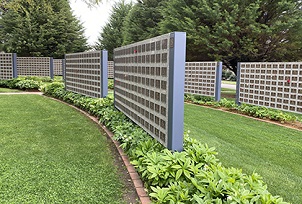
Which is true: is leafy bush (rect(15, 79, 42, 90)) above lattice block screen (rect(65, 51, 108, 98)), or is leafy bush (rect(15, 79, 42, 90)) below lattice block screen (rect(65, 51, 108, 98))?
A: below

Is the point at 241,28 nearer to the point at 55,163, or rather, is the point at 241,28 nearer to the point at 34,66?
the point at 55,163

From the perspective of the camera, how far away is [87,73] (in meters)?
8.07

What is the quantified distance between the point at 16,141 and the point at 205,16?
10.7m

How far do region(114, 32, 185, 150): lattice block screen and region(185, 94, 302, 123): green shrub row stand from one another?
4277 millimetres

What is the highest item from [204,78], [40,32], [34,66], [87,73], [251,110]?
[40,32]

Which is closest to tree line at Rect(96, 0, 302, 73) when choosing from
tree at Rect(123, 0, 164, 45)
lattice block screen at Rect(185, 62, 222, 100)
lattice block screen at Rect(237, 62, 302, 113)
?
lattice block screen at Rect(185, 62, 222, 100)

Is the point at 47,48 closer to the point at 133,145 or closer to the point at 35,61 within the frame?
the point at 35,61

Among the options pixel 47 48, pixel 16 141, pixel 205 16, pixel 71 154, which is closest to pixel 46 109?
pixel 16 141

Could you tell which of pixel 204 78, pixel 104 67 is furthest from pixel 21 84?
pixel 204 78

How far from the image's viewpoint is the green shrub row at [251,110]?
7.30 m

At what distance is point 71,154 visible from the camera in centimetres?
407

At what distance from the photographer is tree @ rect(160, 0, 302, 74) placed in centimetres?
1196

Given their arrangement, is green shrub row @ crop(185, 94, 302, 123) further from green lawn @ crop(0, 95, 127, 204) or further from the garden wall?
the garden wall

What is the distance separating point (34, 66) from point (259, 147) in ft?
50.3
